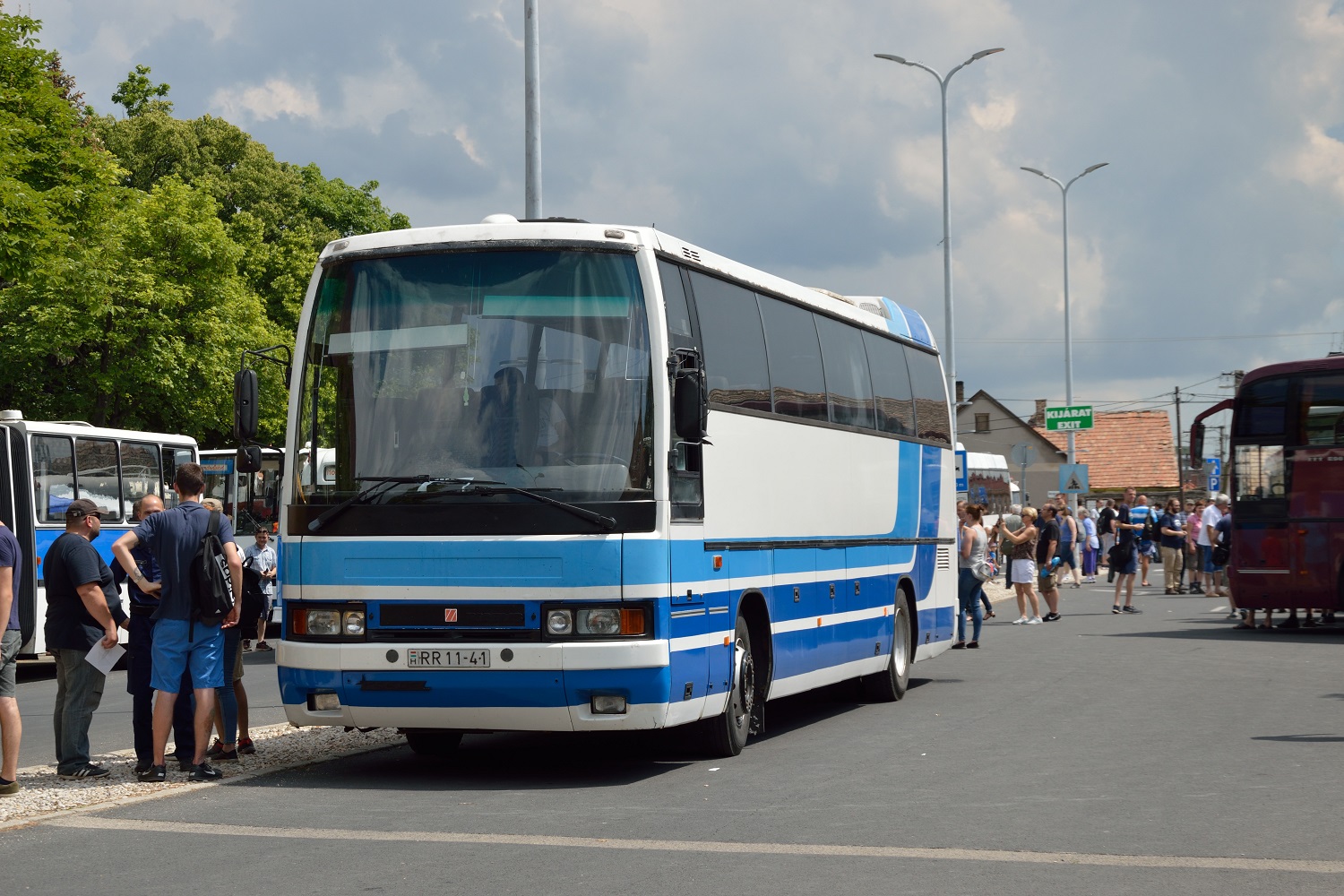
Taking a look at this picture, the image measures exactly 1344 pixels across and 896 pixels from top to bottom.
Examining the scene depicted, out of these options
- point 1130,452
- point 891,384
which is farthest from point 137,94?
point 1130,452

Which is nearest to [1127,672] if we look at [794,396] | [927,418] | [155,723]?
[927,418]

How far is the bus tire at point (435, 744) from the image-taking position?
1240 cm

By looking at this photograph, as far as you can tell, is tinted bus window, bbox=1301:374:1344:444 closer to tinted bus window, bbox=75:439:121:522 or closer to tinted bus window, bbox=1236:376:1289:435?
tinted bus window, bbox=1236:376:1289:435

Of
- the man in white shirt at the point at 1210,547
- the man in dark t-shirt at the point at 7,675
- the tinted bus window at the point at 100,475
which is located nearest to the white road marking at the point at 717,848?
the man in dark t-shirt at the point at 7,675

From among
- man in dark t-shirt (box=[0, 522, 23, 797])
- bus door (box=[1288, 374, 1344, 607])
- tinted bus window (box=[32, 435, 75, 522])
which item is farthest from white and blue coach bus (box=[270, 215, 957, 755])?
bus door (box=[1288, 374, 1344, 607])

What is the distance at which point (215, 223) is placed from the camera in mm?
44031

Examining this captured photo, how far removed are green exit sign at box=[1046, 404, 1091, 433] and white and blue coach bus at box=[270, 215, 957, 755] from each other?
111 feet

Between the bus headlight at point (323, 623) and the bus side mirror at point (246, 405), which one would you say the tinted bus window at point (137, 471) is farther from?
the bus headlight at point (323, 623)

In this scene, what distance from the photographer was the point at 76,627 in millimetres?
11039

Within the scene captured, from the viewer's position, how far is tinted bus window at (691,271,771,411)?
1179 centimetres

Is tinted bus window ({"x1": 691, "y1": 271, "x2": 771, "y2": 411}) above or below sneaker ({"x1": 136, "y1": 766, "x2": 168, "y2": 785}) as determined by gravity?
above

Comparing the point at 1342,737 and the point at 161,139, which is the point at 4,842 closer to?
the point at 1342,737

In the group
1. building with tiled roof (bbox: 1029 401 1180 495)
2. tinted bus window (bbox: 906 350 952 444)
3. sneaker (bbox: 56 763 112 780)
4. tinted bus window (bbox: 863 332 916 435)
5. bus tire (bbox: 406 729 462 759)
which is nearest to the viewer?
sneaker (bbox: 56 763 112 780)

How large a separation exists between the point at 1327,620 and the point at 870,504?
1495 centimetres
